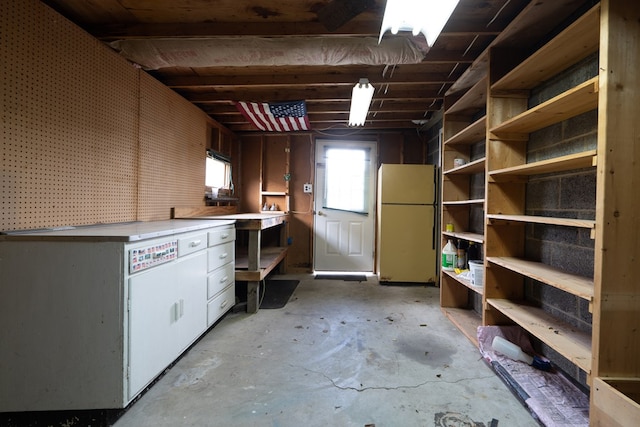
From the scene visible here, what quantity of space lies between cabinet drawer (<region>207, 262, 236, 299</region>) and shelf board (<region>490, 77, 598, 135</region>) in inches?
93.4

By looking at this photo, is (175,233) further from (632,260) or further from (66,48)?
(632,260)

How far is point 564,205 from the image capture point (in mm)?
1693

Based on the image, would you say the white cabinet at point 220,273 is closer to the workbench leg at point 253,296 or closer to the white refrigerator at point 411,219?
the workbench leg at point 253,296

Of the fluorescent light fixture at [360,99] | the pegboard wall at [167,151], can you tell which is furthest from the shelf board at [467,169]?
the pegboard wall at [167,151]

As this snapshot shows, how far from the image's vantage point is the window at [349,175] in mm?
4434

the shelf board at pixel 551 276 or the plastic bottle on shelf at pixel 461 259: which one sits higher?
the shelf board at pixel 551 276

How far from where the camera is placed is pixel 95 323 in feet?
4.34

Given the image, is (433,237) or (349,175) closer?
(433,237)

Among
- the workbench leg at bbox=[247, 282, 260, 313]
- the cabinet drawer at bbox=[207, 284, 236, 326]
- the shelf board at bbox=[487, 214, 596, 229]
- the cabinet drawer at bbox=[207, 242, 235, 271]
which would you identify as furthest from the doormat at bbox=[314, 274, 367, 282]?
the shelf board at bbox=[487, 214, 596, 229]

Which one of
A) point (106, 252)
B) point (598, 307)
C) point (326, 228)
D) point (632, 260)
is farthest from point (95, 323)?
point (326, 228)

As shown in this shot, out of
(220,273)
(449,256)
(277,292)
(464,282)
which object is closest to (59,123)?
(220,273)

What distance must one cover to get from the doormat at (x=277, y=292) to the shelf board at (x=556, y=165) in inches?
91.4

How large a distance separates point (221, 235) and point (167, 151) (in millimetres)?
1113

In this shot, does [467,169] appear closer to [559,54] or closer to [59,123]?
[559,54]
